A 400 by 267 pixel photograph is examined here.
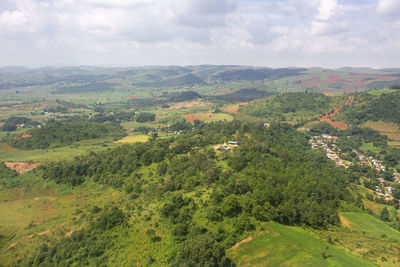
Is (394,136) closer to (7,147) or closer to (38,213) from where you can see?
(38,213)

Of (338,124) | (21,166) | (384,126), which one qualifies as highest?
(384,126)

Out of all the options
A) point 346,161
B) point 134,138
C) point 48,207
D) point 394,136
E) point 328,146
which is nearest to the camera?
point 48,207

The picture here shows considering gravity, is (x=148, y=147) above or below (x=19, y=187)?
above

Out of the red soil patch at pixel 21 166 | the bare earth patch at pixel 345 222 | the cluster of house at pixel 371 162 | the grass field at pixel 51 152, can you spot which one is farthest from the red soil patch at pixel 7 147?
the cluster of house at pixel 371 162

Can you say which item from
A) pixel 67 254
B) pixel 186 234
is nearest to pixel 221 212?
pixel 186 234

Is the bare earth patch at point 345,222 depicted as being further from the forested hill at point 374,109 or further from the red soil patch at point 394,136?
the forested hill at point 374,109

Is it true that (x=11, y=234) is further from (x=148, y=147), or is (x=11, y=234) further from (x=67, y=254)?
(x=148, y=147)

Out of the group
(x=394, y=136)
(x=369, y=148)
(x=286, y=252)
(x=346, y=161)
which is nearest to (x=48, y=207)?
(x=286, y=252)
